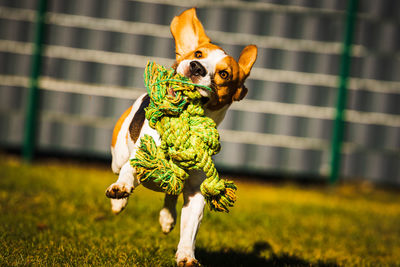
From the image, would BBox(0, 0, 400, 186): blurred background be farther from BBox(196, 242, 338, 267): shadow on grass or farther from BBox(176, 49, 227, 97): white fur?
BBox(176, 49, 227, 97): white fur

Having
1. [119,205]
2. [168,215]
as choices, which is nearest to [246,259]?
[168,215]

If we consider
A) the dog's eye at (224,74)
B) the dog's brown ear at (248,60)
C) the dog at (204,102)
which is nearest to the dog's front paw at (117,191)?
the dog at (204,102)

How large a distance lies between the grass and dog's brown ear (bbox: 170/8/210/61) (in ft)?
3.97

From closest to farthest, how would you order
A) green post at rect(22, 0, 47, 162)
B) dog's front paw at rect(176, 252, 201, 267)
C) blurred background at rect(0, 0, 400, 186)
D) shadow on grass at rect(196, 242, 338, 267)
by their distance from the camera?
dog's front paw at rect(176, 252, 201, 267) → shadow on grass at rect(196, 242, 338, 267) → green post at rect(22, 0, 47, 162) → blurred background at rect(0, 0, 400, 186)

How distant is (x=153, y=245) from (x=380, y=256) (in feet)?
5.84

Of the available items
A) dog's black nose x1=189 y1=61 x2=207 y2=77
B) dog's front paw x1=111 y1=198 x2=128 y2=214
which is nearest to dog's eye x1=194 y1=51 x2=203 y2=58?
dog's black nose x1=189 y1=61 x2=207 y2=77

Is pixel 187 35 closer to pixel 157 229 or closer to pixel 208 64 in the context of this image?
pixel 208 64

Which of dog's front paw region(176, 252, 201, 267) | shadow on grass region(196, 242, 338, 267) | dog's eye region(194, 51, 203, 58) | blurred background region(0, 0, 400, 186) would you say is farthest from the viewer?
blurred background region(0, 0, 400, 186)

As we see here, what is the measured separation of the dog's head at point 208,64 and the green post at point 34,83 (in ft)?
16.0

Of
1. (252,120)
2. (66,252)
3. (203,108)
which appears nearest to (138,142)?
(203,108)

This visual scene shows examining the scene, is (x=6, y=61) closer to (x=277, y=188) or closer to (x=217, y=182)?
(x=277, y=188)

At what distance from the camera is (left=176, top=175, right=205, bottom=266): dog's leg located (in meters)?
2.33

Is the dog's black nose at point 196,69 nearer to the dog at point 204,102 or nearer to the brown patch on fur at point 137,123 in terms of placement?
the dog at point 204,102

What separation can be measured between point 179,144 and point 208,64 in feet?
1.41
